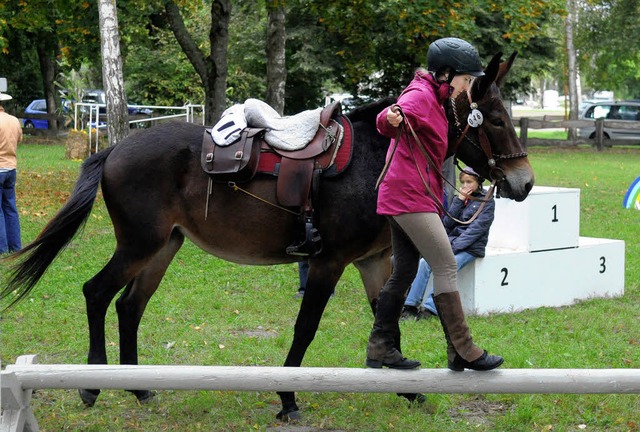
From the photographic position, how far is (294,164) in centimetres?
546

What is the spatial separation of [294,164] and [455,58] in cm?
133

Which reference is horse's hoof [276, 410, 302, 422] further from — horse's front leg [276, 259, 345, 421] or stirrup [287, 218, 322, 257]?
stirrup [287, 218, 322, 257]

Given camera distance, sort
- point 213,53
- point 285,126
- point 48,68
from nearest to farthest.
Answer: point 285,126 < point 213,53 < point 48,68

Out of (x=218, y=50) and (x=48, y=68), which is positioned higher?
(x=218, y=50)

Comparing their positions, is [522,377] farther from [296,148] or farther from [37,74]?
[37,74]

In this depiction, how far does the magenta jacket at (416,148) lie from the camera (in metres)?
4.55

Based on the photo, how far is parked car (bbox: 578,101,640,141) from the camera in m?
33.2

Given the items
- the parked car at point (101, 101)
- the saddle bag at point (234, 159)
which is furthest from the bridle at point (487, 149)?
the parked car at point (101, 101)

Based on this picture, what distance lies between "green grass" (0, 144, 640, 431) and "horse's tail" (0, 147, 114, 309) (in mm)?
856

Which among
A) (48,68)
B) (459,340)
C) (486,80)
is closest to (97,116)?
(48,68)

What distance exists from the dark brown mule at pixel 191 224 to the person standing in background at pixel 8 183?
5253mm

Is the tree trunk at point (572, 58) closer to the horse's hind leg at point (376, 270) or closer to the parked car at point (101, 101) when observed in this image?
the parked car at point (101, 101)

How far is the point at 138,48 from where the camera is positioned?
35375 mm

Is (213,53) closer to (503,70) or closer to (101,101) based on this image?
(503,70)
